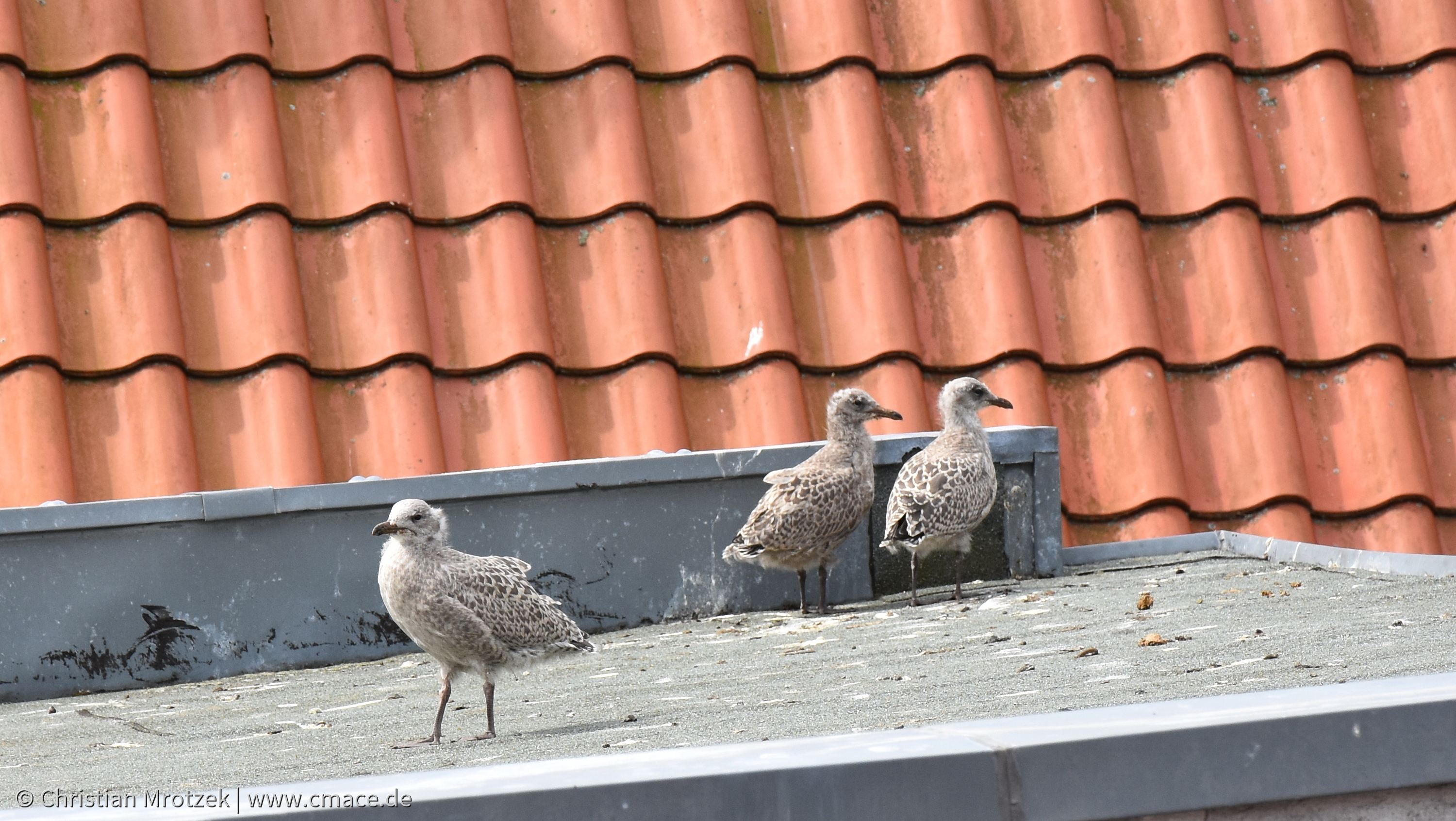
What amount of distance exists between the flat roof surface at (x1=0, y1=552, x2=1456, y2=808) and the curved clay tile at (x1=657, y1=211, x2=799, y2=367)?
0.94m

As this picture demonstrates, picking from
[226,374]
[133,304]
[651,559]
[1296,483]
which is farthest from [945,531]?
[133,304]

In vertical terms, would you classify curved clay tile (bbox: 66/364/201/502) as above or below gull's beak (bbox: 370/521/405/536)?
above

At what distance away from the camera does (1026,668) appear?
3449 millimetres

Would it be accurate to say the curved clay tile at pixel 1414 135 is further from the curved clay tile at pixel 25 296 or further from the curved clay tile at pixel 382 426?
the curved clay tile at pixel 25 296

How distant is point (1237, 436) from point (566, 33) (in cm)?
287

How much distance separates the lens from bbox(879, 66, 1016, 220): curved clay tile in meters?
5.59

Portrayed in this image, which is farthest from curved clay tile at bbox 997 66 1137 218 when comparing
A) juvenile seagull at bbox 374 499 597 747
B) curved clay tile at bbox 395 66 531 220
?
juvenile seagull at bbox 374 499 597 747

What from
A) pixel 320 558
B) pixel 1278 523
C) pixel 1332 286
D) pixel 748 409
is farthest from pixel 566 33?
pixel 1278 523

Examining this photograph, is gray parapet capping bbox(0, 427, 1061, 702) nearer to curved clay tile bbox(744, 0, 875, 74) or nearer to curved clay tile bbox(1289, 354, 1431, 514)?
curved clay tile bbox(1289, 354, 1431, 514)

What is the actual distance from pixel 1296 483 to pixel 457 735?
128 inches

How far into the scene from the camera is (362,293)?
5117mm

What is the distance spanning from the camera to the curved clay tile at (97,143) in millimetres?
5059

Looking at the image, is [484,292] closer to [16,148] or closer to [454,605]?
[16,148]

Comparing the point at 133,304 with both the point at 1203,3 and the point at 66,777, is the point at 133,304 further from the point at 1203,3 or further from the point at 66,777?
the point at 1203,3
